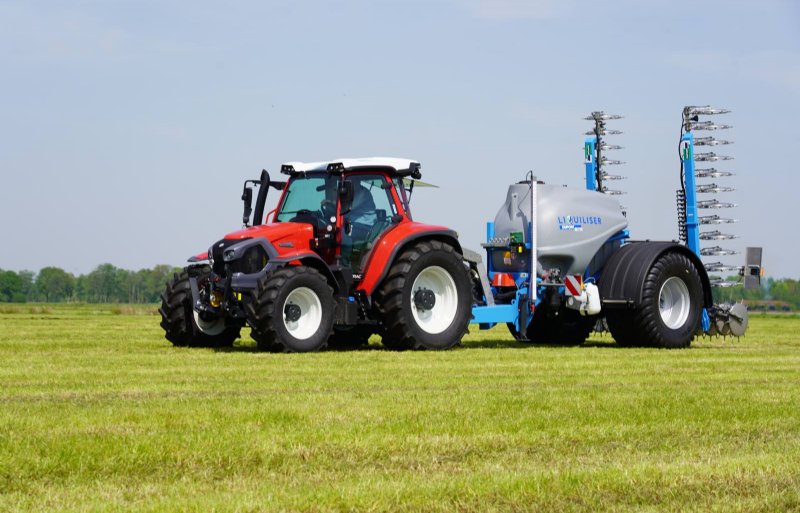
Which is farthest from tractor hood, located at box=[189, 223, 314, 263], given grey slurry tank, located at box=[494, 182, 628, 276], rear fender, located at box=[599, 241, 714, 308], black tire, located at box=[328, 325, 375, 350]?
rear fender, located at box=[599, 241, 714, 308]

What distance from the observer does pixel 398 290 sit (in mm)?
15250

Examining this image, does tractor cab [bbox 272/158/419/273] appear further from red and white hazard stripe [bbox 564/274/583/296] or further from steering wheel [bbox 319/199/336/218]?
red and white hazard stripe [bbox 564/274/583/296]

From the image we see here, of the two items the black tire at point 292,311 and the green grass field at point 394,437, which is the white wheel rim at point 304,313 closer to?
the black tire at point 292,311

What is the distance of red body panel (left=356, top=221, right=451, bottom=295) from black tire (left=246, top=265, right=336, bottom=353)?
69 centimetres

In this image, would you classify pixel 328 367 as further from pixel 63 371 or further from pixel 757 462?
pixel 757 462

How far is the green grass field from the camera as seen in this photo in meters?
5.78

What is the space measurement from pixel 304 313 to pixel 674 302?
5.92m

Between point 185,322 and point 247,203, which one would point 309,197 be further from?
point 185,322

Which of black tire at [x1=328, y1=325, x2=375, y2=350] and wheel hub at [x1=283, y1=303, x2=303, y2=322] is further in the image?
black tire at [x1=328, y1=325, x2=375, y2=350]

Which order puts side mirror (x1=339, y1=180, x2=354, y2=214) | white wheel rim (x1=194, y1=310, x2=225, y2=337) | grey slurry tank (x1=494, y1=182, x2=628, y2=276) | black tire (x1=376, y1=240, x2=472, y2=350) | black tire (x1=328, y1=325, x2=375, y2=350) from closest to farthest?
black tire (x1=376, y1=240, x2=472, y2=350) < side mirror (x1=339, y1=180, x2=354, y2=214) < white wheel rim (x1=194, y1=310, x2=225, y2=337) < black tire (x1=328, y1=325, x2=375, y2=350) < grey slurry tank (x1=494, y1=182, x2=628, y2=276)

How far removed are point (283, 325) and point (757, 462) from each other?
8539 millimetres

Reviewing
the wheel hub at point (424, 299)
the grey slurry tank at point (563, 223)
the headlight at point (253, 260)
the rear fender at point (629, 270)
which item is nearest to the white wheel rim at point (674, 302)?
the rear fender at point (629, 270)

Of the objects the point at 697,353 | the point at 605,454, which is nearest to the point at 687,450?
the point at 605,454

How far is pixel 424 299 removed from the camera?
52.5ft
